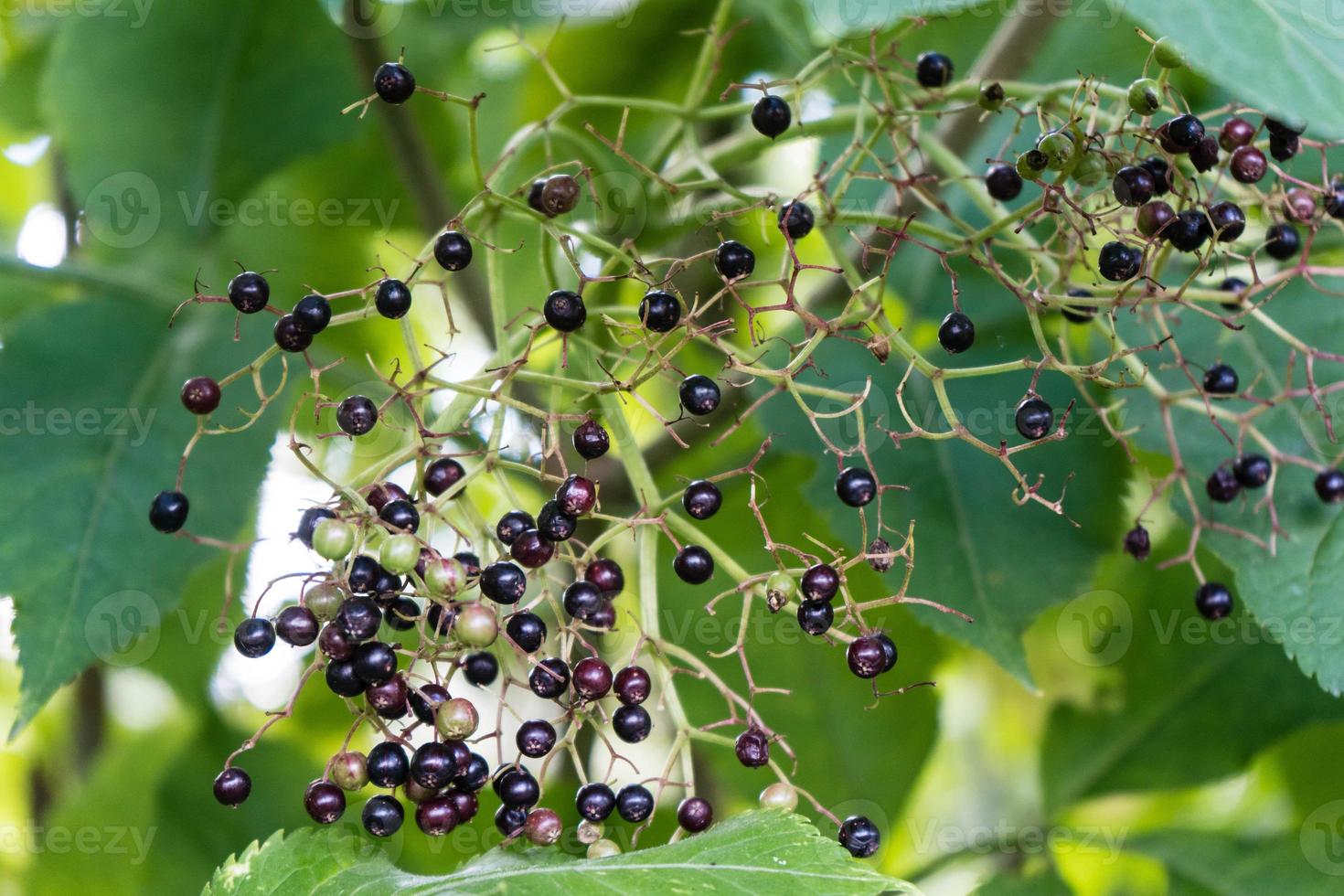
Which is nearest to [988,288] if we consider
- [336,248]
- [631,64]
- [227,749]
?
[631,64]

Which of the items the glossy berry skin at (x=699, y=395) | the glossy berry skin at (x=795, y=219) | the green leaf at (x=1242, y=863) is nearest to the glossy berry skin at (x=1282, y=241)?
the glossy berry skin at (x=795, y=219)

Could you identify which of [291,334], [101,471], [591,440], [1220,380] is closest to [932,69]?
[1220,380]

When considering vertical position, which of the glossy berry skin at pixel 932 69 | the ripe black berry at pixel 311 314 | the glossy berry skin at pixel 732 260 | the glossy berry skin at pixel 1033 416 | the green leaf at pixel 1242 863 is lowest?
the green leaf at pixel 1242 863

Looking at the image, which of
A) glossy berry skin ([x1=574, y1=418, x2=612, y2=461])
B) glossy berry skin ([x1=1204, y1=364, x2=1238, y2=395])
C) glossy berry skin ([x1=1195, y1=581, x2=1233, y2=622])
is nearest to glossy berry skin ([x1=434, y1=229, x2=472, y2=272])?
glossy berry skin ([x1=574, y1=418, x2=612, y2=461])

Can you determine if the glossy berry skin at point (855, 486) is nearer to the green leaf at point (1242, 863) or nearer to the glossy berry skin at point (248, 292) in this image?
the glossy berry skin at point (248, 292)

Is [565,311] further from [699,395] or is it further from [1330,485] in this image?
[1330,485]
